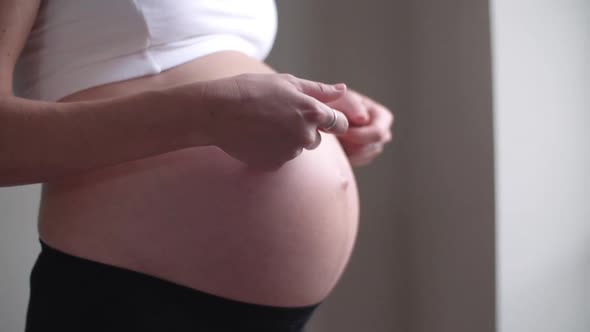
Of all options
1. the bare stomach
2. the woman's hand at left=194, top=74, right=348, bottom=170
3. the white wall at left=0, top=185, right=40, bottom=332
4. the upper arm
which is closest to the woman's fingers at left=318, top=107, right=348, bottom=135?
the woman's hand at left=194, top=74, right=348, bottom=170

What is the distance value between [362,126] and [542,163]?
457 millimetres

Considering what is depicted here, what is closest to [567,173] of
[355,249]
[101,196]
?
[355,249]

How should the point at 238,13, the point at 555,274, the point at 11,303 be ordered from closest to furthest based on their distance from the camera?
the point at 238,13, the point at 11,303, the point at 555,274

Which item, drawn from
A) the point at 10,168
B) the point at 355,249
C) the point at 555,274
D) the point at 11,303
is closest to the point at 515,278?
the point at 555,274

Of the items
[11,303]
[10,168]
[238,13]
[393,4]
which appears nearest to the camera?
[10,168]

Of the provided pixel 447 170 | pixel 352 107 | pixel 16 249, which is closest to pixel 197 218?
pixel 352 107

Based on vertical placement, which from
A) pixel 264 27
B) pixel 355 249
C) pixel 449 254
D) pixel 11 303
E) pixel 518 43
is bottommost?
pixel 355 249

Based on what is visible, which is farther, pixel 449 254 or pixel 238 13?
pixel 449 254

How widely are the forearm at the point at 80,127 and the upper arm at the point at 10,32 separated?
0.05 meters

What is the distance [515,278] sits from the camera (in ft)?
2.93

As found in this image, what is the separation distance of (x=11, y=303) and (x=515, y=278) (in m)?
1.05

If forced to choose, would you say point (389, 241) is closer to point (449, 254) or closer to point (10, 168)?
point (449, 254)

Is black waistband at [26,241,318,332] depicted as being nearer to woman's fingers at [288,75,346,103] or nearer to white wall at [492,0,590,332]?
woman's fingers at [288,75,346,103]

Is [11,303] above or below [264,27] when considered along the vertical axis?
below
